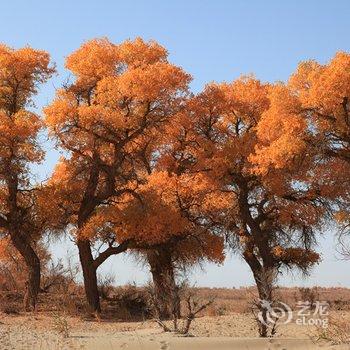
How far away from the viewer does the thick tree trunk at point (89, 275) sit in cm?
2909

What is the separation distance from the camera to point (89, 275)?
96.7 feet

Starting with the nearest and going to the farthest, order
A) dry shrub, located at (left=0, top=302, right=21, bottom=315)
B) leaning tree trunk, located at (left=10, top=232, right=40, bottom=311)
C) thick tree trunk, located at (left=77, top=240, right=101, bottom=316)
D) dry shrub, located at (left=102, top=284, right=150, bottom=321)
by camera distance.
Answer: dry shrub, located at (left=0, top=302, right=21, bottom=315), dry shrub, located at (left=102, top=284, right=150, bottom=321), leaning tree trunk, located at (left=10, top=232, right=40, bottom=311), thick tree trunk, located at (left=77, top=240, right=101, bottom=316)

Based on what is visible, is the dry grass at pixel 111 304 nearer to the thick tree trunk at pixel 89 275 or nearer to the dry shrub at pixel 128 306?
the dry shrub at pixel 128 306

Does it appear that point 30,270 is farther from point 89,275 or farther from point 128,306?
point 128,306

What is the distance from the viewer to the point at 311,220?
32.6 m

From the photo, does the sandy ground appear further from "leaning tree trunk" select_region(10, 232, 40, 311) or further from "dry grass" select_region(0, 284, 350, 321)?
"leaning tree trunk" select_region(10, 232, 40, 311)

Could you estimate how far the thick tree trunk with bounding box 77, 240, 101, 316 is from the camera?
2909 centimetres

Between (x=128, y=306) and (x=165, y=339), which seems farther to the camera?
(x=128, y=306)

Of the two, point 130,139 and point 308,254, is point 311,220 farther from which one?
point 130,139

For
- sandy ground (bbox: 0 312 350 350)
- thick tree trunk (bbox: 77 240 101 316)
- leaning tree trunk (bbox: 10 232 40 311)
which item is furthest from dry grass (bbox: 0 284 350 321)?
sandy ground (bbox: 0 312 350 350)

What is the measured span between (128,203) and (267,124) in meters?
7.81

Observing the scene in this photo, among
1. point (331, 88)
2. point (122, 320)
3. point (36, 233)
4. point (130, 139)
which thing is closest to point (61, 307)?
point (122, 320)

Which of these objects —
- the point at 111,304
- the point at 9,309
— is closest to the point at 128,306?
the point at 111,304

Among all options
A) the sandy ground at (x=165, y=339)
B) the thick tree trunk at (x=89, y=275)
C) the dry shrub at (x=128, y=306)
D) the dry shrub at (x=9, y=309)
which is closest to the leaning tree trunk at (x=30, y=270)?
the dry shrub at (x=9, y=309)
